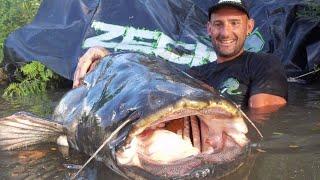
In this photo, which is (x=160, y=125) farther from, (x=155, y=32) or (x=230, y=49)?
(x=155, y=32)

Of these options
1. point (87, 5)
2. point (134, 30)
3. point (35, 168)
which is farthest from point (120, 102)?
point (87, 5)

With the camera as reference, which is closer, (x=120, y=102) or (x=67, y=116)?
(x=120, y=102)

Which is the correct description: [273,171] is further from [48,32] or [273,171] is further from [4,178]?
[48,32]

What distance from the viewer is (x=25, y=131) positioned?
3473mm

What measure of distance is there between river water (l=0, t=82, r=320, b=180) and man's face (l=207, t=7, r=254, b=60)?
0.60 metres

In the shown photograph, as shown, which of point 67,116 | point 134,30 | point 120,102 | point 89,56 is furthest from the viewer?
point 134,30

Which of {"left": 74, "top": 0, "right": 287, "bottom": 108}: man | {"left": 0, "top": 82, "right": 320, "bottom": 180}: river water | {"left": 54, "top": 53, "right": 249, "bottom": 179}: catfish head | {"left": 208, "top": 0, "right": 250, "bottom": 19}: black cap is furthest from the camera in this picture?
{"left": 208, "top": 0, "right": 250, "bottom": 19}: black cap

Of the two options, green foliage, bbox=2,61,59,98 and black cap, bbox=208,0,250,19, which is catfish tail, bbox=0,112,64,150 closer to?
black cap, bbox=208,0,250,19

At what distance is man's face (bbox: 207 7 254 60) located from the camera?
432 centimetres

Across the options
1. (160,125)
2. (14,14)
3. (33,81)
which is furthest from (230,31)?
(14,14)

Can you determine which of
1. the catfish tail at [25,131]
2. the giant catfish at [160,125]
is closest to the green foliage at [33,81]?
the catfish tail at [25,131]

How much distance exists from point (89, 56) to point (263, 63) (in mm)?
1275

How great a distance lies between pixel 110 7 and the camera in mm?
6816

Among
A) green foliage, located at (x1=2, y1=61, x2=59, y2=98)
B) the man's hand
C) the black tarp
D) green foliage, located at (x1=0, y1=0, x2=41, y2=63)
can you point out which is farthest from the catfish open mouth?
green foliage, located at (x1=0, y1=0, x2=41, y2=63)
